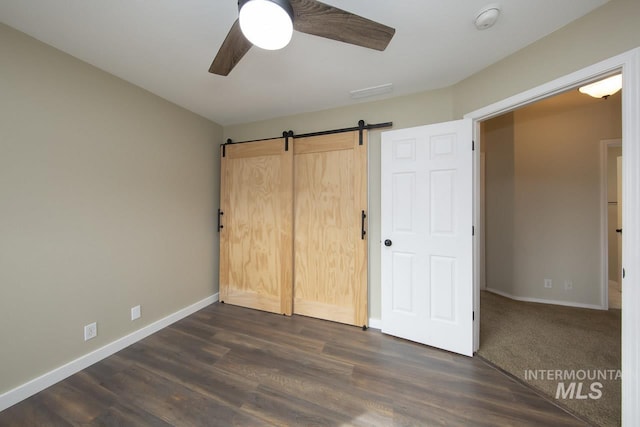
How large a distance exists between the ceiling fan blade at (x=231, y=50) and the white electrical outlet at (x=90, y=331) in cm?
225

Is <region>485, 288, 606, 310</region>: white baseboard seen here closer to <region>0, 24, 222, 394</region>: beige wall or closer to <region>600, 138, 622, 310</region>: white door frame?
<region>600, 138, 622, 310</region>: white door frame

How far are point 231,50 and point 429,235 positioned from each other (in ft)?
6.71

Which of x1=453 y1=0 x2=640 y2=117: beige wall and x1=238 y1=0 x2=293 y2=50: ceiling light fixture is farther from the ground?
x1=453 y1=0 x2=640 y2=117: beige wall

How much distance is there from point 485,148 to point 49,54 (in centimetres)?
492

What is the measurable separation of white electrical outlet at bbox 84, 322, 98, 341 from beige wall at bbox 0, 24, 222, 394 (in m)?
0.03

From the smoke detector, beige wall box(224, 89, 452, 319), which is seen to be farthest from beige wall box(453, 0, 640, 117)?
the smoke detector

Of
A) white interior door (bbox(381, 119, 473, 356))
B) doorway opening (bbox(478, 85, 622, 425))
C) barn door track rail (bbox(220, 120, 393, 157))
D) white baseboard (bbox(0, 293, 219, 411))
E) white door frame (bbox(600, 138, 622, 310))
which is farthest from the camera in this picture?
white door frame (bbox(600, 138, 622, 310))

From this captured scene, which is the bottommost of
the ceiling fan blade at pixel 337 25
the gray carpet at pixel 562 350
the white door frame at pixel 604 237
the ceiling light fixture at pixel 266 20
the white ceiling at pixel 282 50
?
the gray carpet at pixel 562 350

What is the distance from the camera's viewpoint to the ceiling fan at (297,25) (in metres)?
0.93

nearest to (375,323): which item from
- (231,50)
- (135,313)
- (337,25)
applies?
(135,313)

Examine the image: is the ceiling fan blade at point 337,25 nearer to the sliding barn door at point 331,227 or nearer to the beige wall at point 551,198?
the sliding barn door at point 331,227

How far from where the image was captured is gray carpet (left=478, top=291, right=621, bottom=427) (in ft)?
4.85

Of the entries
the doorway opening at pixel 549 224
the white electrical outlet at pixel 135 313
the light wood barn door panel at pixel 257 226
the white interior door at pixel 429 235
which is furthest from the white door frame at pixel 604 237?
the white electrical outlet at pixel 135 313

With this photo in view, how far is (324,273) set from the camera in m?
2.59
